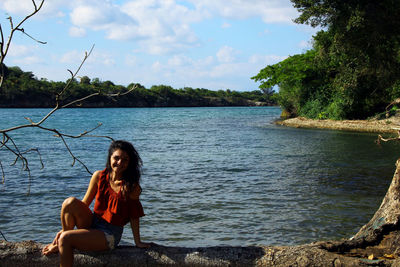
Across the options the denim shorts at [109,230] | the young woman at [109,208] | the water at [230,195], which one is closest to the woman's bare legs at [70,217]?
the young woman at [109,208]

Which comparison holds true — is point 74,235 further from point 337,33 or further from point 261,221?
point 337,33

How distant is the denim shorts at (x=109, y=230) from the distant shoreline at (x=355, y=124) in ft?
70.3

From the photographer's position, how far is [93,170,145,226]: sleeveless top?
3.68 m

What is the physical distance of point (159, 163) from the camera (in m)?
14.3

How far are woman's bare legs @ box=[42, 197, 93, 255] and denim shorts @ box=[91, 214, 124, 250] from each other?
14 cm

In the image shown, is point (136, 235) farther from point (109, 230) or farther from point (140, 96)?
point (140, 96)

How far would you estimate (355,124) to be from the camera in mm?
28047

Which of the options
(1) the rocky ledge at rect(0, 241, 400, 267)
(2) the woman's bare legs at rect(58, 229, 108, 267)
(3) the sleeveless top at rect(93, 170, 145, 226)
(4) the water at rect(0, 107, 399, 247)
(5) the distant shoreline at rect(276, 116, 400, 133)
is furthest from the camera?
(5) the distant shoreline at rect(276, 116, 400, 133)

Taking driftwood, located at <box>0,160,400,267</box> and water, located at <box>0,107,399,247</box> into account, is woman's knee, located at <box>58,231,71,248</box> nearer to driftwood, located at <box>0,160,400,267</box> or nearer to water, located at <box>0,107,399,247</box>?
driftwood, located at <box>0,160,400,267</box>

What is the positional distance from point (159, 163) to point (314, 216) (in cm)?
798

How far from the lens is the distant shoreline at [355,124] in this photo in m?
25.1

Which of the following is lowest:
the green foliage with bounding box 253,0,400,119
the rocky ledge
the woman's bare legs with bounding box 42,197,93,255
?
the rocky ledge

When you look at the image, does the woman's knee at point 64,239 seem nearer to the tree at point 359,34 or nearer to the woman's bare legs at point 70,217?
the woman's bare legs at point 70,217

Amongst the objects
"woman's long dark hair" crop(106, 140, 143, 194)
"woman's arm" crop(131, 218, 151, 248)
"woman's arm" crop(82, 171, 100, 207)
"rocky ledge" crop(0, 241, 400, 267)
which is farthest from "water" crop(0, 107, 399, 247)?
"woman's arm" crop(131, 218, 151, 248)
